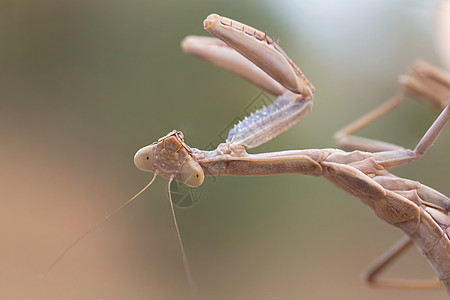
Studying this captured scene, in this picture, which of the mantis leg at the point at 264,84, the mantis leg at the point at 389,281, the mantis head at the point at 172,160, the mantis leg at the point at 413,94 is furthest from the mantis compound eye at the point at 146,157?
the mantis leg at the point at 389,281

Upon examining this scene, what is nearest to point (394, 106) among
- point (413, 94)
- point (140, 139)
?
point (413, 94)

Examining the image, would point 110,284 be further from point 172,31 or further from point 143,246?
point 172,31

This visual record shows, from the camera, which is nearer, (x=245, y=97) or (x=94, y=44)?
(x=245, y=97)

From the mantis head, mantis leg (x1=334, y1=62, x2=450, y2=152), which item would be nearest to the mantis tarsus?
the mantis head

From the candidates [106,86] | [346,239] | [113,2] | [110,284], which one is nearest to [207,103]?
[106,86]

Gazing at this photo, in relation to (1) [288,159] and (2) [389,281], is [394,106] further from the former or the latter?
(1) [288,159]

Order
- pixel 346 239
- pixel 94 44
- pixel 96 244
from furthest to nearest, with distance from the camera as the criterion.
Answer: pixel 346 239 < pixel 94 44 < pixel 96 244

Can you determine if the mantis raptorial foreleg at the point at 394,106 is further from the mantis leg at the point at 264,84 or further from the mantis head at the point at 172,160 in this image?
the mantis head at the point at 172,160
